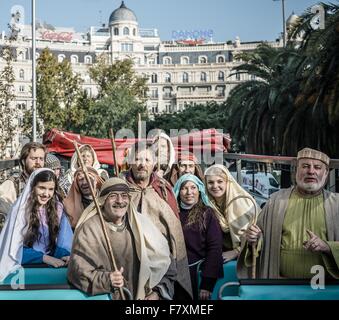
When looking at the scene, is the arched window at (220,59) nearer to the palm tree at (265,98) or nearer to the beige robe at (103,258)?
the palm tree at (265,98)

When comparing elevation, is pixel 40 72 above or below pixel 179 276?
above

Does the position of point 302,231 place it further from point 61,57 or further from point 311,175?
point 61,57

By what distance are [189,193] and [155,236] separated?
83cm

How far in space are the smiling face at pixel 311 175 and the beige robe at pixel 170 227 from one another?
0.70 metres

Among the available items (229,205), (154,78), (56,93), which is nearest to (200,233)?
(229,205)

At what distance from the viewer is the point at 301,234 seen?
3160 millimetres

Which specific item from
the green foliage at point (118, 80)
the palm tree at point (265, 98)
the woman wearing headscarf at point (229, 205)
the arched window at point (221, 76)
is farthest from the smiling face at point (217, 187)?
the arched window at point (221, 76)

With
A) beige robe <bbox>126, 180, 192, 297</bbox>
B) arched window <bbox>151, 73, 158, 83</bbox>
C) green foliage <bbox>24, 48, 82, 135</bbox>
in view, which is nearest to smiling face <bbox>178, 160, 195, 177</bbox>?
beige robe <bbox>126, 180, 192, 297</bbox>

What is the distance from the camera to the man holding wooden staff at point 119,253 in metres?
3.00

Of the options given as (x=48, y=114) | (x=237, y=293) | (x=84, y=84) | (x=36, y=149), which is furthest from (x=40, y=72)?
(x=237, y=293)

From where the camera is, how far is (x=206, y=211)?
3996 mm

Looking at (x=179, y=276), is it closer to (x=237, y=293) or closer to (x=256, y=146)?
(x=237, y=293)

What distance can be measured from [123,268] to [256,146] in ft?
50.2

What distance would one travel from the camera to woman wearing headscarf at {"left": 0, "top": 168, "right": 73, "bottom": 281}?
334 centimetres
